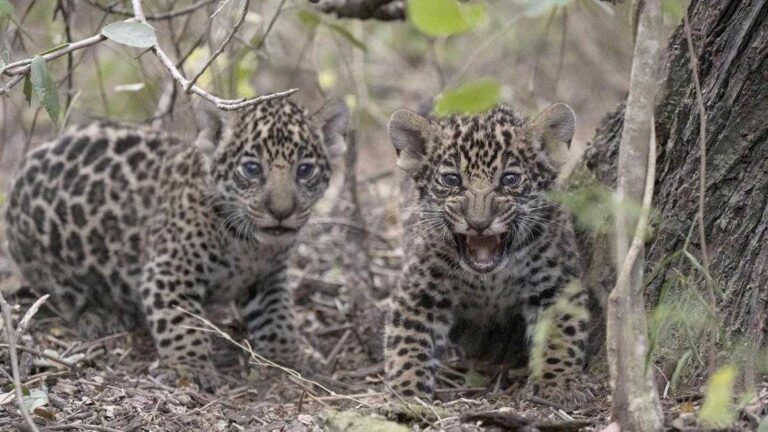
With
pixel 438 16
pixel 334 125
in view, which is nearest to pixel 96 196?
pixel 334 125

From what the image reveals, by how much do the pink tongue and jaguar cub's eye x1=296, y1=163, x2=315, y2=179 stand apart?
1697 mm

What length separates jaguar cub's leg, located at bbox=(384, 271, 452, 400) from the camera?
20.3 ft

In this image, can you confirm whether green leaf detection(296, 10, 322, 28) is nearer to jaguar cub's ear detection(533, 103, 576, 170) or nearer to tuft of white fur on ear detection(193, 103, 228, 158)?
tuft of white fur on ear detection(193, 103, 228, 158)

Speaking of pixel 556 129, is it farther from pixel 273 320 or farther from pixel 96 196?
pixel 96 196

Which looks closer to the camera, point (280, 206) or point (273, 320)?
point (280, 206)

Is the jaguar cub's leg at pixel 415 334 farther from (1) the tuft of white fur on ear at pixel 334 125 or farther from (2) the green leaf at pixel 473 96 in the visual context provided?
(2) the green leaf at pixel 473 96

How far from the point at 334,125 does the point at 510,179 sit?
6.79ft

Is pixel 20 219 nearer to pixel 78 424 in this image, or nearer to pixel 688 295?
pixel 78 424

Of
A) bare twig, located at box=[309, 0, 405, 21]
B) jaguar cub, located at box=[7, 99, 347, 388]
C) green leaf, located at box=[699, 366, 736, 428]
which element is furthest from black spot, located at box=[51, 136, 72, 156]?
green leaf, located at box=[699, 366, 736, 428]

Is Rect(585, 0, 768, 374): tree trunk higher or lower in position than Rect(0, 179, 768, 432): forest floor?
higher

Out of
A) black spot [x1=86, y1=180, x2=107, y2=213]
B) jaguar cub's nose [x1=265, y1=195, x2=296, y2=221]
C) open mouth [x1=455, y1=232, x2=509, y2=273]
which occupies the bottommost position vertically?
black spot [x1=86, y1=180, x2=107, y2=213]

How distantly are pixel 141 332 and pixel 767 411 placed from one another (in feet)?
16.8

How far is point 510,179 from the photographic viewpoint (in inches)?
231

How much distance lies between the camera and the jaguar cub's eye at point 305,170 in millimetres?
7211
